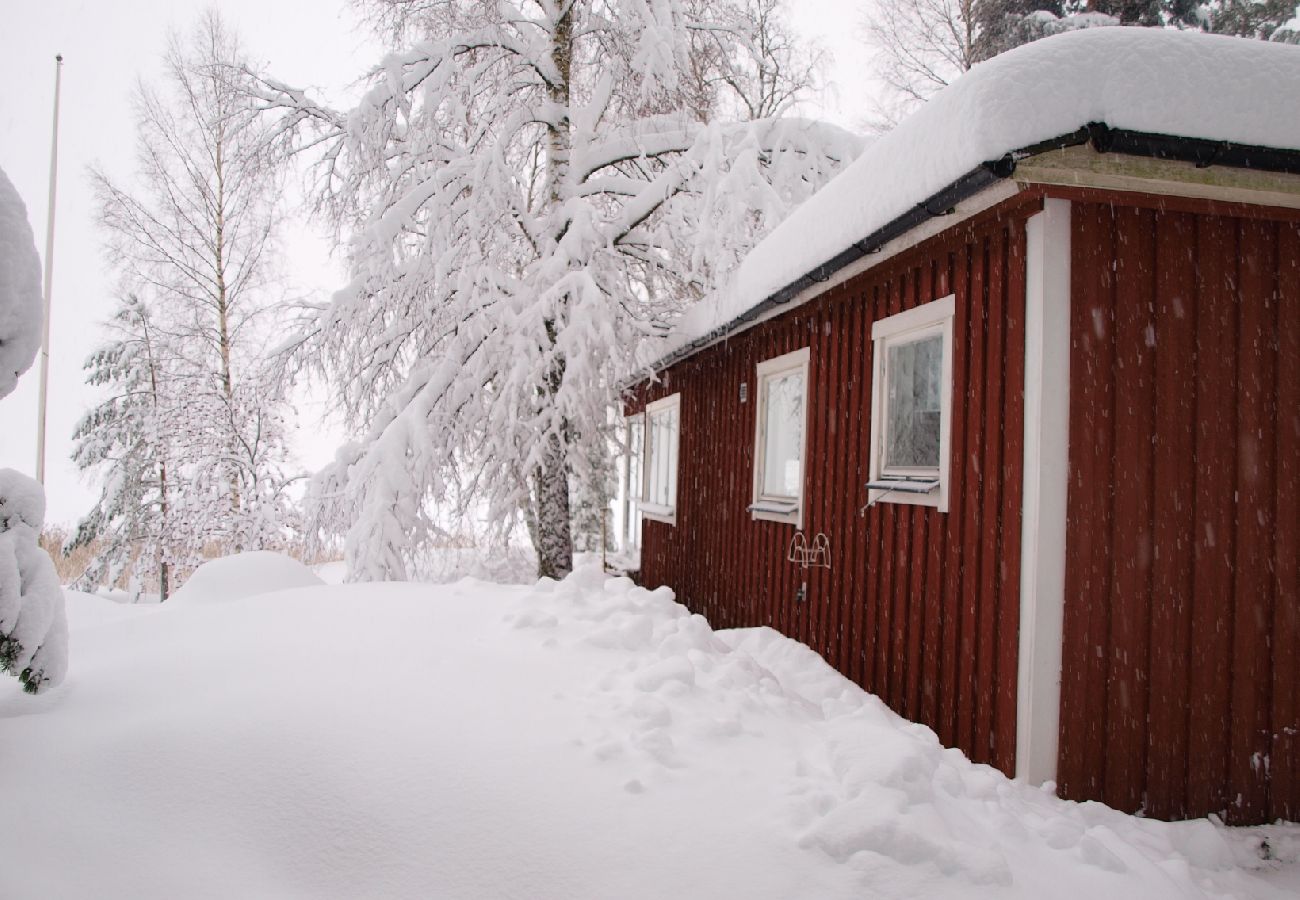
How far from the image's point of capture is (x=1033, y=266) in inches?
127

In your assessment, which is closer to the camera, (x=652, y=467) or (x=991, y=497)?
(x=991, y=497)

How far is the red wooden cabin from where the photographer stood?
112 inches

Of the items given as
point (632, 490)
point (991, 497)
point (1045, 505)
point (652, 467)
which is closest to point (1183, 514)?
point (1045, 505)

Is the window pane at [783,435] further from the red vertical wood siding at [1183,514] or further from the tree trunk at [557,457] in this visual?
the red vertical wood siding at [1183,514]

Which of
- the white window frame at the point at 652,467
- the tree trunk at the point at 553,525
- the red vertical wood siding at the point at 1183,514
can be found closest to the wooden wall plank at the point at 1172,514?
the red vertical wood siding at the point at 1183,514

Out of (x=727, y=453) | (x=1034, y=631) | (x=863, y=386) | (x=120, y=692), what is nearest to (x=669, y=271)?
(x=727, y=453)

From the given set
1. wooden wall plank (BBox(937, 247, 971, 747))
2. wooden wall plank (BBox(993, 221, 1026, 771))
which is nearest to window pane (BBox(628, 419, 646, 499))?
wooden wall plank (BBox(937, 247, 971, 747))

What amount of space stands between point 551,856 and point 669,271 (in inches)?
283

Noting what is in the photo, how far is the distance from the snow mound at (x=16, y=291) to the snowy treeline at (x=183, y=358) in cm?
1019

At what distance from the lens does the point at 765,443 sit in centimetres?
639

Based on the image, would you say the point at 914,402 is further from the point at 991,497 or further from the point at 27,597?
the point at 27,597

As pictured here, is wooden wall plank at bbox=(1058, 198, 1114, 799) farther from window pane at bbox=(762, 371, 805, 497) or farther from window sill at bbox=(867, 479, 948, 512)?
window pane at bbox=(762, 371, 805, 497)

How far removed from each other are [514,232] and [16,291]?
6054 mm

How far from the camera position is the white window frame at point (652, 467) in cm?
897
